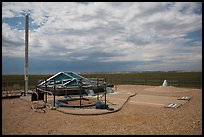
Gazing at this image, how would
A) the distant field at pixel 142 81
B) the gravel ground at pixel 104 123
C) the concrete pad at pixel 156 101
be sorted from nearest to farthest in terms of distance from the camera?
1. the gravel ground at pixel 104 123
2. the concrete pad at pixel 156 101
3. the distant field at pixel 142 81

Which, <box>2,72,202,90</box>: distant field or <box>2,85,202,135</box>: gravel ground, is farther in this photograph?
<box>2,72,202,90</box>: distant field

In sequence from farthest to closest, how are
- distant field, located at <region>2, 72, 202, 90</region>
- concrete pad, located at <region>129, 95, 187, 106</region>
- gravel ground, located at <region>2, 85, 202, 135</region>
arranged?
1. distant field, located at <region>2, 72, 202, 90</region>
2. concrete pad, located at <region>129, 95, 187, 106</region>
3. gravel ground, located at <region>2, 85, 202, 135</region>

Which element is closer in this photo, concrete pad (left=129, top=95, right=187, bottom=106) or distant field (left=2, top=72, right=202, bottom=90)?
concrete pad (left=129, top=95, right=187, bottom=106)

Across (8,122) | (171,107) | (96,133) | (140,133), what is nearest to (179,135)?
(140,133)

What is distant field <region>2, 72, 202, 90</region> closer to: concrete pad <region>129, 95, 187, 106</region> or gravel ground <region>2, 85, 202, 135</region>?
concrete pad <region>129, 95, 187, 106</region>

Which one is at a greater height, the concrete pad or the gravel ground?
the concrete pad

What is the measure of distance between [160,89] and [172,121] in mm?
13157

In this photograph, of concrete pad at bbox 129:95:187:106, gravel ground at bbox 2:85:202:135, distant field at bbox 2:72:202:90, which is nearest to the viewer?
gravel ground at bbox 2:85:202:135

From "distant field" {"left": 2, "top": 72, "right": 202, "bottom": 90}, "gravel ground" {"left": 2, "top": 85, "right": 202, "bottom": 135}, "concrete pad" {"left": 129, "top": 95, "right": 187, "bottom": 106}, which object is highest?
"distant field" {"left": 2, "top": 72, "right": 202, "bottom": 90}

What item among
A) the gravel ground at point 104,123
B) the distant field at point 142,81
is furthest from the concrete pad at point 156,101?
the distant field at point 142,81

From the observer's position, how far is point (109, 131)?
23.7ft

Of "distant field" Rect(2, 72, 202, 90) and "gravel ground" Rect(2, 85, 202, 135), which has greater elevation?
"distant field" Rect(2, 72, 202, 90)

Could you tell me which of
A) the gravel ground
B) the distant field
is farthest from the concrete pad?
the distant field

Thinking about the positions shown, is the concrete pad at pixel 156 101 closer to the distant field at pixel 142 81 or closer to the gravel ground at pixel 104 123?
the gravel ground at pixel 104 123
